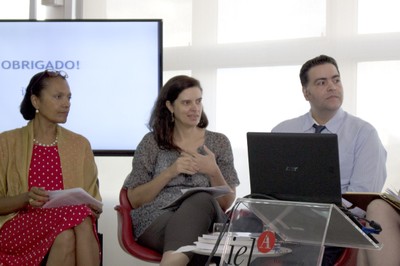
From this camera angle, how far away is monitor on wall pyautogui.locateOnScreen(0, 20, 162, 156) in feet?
14.7

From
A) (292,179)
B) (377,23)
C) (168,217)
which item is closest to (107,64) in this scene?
(168,217)

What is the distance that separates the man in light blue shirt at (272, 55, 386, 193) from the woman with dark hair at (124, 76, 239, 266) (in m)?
0.45

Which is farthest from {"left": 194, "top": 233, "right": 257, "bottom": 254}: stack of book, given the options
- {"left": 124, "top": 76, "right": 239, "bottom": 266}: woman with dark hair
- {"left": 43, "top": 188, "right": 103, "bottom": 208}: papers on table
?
{"left": 43, "top": 188, "right": 103, "bottom": 208}: papers on table

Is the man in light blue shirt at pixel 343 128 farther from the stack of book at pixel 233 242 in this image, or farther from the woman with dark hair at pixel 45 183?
the stack of book at pixel 233 242

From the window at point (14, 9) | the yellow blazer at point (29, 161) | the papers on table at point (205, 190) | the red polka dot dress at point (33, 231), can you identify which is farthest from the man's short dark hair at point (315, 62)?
the window at point (14, 9)

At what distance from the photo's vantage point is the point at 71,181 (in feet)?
11.8

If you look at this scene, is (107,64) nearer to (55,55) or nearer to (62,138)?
(55,55)

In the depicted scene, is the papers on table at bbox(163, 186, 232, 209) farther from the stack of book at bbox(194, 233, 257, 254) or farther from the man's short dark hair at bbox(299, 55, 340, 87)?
the stack of book at bbox(194, 233, 257, 254)

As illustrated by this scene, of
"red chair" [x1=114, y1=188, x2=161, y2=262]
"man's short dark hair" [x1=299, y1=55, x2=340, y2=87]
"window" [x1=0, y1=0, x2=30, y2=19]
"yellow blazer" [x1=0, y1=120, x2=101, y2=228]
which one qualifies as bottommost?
"red chair" [x1=114, y1=188, x2=161, y2=262]

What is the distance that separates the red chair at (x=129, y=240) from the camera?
3438 millimetres

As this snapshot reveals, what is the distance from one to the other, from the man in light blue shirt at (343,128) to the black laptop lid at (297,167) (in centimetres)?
119

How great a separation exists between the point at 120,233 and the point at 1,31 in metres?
1.84

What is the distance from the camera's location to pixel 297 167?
2.21 meters

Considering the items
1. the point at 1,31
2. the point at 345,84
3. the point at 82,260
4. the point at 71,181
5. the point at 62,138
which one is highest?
the point at 1,31
